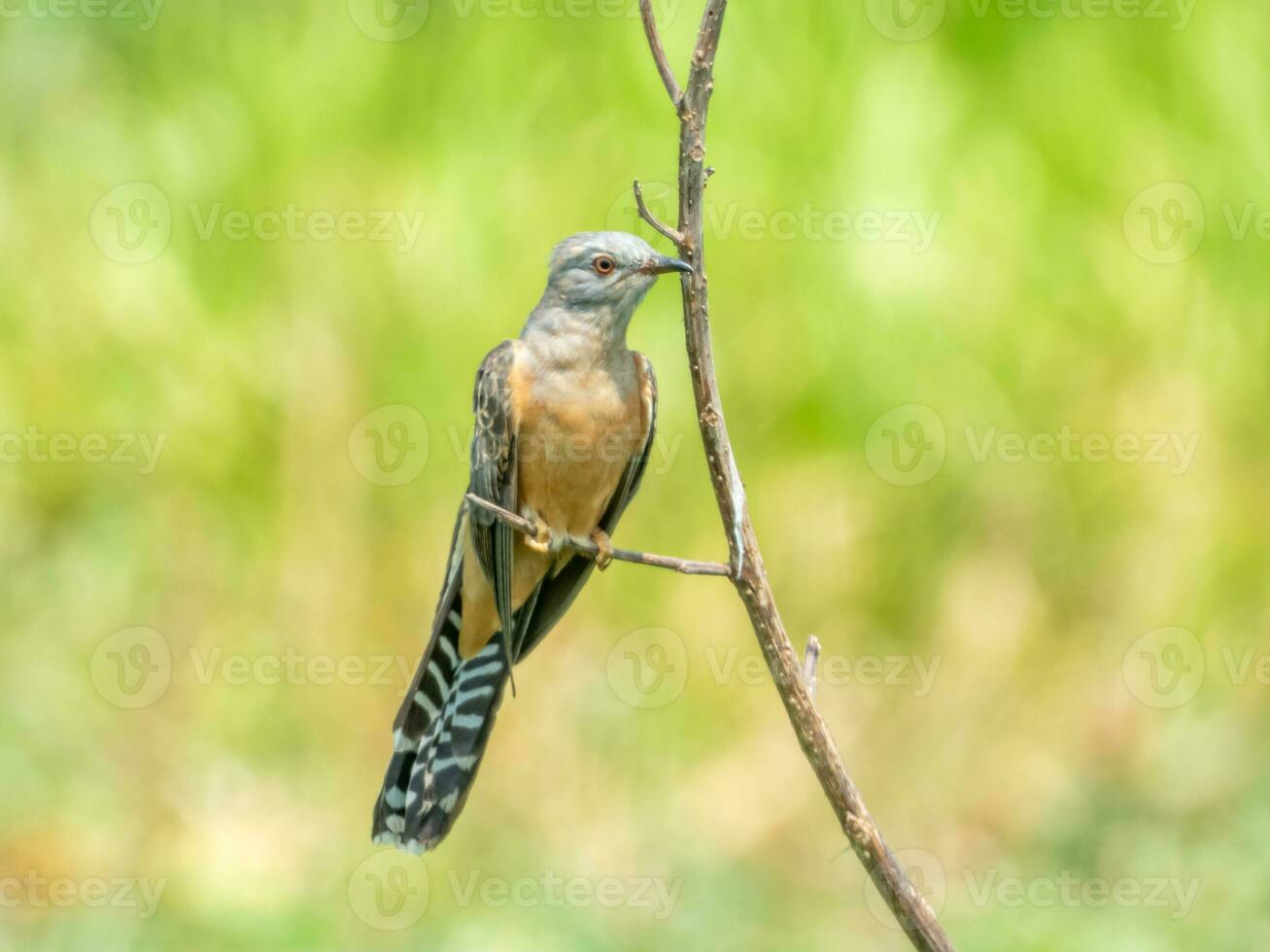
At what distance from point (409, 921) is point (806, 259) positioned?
3764 mm

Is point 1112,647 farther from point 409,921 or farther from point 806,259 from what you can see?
point 409,921

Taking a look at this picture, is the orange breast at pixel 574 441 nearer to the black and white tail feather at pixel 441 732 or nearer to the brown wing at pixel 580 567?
the brown wing at pixel 580 567

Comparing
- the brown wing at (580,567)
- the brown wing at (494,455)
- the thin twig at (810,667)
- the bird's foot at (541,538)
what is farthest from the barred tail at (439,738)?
the thin twig at (810,667)

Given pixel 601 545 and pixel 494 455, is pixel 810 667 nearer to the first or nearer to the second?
pixel 601 545

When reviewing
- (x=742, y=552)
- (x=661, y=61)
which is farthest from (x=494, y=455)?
(x=661, y=61)

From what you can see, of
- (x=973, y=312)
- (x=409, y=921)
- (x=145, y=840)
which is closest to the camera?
(x=409, y=921)

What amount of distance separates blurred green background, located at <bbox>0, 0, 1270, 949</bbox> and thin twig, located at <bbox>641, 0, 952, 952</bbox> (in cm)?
388

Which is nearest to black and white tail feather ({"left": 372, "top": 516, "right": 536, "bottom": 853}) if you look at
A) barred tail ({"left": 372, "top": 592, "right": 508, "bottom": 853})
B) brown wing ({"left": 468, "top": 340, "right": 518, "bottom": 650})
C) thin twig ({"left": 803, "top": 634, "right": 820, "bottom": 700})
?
barred tail ({"left": 372, "top": 592, "right": 508, "bottom": 853})

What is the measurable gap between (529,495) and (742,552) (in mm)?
1938

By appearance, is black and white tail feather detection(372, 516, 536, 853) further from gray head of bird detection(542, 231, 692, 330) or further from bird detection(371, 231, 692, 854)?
gray head of bird detection(542, 231, 692, 330)

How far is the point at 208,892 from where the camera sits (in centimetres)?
647

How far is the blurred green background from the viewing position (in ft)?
21.7

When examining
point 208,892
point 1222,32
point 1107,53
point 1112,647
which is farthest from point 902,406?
point 208,892

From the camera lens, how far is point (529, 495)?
4.51 metres
